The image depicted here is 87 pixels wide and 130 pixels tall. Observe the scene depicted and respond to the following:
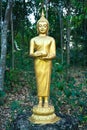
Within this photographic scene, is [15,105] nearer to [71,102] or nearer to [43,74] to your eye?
[71,102]

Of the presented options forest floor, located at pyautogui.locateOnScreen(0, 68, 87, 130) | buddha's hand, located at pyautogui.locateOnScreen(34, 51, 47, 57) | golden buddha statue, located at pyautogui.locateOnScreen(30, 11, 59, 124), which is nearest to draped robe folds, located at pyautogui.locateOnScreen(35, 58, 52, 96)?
golden buddha statue, located at pyautogui.locateOnScreen(30, 11, 59, 124)

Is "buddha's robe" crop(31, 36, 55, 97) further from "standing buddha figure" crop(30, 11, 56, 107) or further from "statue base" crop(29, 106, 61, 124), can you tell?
"statue base" crop(29, 106, 61, 124)

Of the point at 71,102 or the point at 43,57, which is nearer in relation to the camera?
the point at 43,57

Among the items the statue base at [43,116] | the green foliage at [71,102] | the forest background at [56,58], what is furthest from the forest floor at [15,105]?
the statue base at [43,116]

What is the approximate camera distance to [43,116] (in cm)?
584

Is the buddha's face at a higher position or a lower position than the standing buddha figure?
higher

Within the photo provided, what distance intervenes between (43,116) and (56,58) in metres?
12.1

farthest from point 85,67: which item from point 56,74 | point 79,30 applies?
point 56,74

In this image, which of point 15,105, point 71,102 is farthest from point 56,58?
point 15,105

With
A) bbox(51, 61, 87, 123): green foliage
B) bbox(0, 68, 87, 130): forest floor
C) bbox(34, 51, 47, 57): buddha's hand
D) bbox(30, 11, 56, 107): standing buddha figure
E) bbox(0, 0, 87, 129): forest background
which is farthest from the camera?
bbox(0, 0, 87, 129): forest background

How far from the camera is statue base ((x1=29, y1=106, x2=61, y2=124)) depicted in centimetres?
580

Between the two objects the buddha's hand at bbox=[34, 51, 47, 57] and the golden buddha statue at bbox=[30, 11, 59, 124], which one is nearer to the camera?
the buddha's hand at bbox=[34, 51, 47, 57]

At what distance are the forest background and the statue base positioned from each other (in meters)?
2.05

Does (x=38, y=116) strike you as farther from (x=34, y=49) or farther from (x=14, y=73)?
(x=14, y=73)
